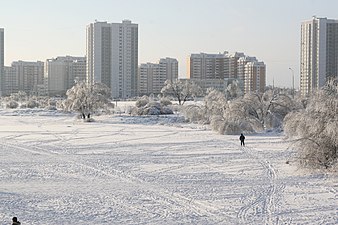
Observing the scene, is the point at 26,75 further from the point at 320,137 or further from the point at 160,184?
the point at 160,184

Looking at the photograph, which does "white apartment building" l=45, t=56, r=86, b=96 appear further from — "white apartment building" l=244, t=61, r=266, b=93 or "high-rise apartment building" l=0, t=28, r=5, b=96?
"white apartment building" l=244, t=61, r=266, b=93

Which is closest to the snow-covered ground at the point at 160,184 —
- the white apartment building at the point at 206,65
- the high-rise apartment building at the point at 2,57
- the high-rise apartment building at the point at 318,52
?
the high-rise apartment building at the point at 318,52

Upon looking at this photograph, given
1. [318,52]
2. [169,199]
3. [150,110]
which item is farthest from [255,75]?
[169,199]

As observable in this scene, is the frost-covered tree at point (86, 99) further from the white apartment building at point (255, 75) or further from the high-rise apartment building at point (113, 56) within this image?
the white apartment building at point (255, 75)

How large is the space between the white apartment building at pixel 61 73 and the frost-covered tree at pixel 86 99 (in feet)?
336

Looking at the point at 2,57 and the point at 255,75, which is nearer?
the point at 255,75

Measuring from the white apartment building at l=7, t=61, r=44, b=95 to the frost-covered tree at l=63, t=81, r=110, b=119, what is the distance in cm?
12630

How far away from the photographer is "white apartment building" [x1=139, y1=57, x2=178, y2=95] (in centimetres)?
16575

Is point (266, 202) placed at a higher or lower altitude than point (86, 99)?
lower

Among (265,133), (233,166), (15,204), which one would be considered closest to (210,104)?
(265,133)

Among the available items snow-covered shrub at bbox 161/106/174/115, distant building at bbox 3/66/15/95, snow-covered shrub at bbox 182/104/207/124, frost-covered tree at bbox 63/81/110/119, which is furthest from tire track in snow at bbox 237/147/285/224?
distant building at bbox 3/66/15/95

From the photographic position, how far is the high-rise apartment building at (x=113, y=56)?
14688 centimetres

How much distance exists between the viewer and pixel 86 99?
211 feet

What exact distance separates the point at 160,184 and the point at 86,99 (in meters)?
44.3
